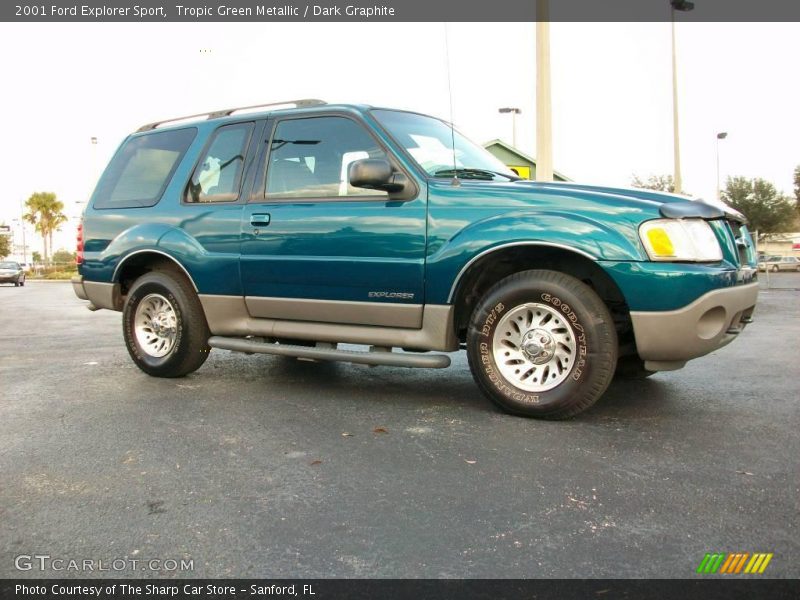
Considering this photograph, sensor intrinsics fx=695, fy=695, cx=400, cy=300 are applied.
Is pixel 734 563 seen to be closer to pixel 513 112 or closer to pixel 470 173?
pixel 470 173

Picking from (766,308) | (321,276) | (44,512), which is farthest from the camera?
(766,308)

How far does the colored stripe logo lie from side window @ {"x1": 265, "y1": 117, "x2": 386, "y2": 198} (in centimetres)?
304

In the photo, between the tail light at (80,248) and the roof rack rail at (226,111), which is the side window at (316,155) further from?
the tail light at (80,248)

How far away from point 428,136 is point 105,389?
9.70ft

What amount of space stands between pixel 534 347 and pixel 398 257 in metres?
1.01

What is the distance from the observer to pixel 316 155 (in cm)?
491

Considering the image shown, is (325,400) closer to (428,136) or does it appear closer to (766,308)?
(428,136)

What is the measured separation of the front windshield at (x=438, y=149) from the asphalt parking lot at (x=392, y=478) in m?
1.54

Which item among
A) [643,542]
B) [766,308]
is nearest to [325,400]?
[643,542]

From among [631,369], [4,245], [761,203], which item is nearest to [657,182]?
[761,203]

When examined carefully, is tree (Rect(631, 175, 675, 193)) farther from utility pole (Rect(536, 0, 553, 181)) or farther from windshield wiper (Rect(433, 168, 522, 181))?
windshield wiper (Rect(433, 168, 522, 181))

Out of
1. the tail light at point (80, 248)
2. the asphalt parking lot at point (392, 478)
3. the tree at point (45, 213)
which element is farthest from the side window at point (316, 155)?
the tree at point (45, 213)

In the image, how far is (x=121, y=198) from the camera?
5.80 metres

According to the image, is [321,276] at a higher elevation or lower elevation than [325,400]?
higher
